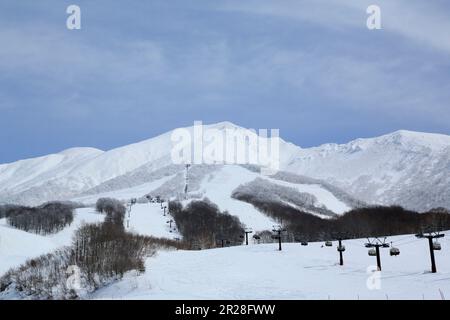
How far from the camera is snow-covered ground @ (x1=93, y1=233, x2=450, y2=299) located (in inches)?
1460

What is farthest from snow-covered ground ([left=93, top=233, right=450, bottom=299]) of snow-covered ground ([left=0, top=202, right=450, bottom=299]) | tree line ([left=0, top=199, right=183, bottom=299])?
tree line ([left=0, top=199, right=183, bottom=299])

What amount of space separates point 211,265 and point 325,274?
49.6ft

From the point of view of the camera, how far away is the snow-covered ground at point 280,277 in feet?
122

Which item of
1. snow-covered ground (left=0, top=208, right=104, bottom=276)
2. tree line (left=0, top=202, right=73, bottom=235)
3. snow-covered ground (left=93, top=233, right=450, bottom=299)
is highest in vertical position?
tree line (left=0, top=202, right=73, bottom=235)

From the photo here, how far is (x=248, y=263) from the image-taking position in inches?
2477

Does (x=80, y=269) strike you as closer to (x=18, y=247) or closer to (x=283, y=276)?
(x=283, y=276)

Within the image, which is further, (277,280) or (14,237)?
(14,237)

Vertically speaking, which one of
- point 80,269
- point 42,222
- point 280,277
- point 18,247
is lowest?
point 280,277

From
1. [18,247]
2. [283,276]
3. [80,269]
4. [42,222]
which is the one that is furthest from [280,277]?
[42,222]

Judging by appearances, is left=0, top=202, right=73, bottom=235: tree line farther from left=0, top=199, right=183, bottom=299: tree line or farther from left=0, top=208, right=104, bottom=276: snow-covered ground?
left=0, top=199, right=183, bottom=299: tree line

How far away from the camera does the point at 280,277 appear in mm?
49375
